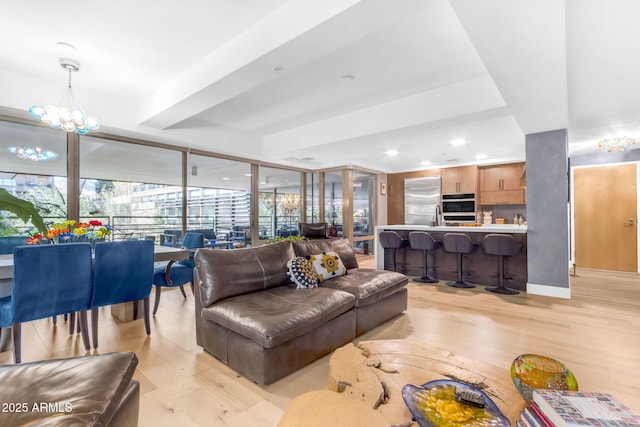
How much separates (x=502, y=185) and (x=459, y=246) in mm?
3615

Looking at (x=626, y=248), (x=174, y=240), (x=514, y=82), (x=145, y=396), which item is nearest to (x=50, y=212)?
(x=174, y=240)

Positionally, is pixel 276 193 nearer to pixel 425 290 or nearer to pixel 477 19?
pixel 425 290

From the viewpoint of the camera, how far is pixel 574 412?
3.00ft

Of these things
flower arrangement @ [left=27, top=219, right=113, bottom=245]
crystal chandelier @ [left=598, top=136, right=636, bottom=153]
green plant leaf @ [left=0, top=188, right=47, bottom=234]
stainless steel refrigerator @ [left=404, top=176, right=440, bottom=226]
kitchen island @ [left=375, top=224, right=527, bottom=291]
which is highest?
crystal chandelier @ [left=598, top=136, right=636, bottom=153]

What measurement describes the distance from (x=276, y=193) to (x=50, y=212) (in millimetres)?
4010

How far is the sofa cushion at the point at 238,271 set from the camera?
2.47 m

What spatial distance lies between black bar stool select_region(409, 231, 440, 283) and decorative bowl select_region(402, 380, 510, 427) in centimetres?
373

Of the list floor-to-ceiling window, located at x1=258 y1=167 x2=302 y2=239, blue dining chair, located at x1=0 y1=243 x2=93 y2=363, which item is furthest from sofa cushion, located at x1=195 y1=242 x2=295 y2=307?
floor-to-ceiling window, located at x1=258 y1=167 x2=302 y2=239

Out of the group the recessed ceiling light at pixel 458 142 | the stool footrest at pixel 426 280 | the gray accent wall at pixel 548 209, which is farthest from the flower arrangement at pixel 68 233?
the gray accent wall at pixel 548 209

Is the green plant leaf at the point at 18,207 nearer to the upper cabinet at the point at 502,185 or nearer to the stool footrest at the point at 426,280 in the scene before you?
the stool footrest at the point at 426,280

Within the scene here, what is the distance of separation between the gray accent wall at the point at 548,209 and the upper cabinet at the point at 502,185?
8.82 ft

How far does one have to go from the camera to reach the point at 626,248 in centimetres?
590

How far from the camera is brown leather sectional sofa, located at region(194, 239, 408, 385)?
2.04 m

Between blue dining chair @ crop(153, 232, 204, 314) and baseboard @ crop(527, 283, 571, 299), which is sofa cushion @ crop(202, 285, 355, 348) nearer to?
blue dining chair @ crop(153, 232, 204, 314)
